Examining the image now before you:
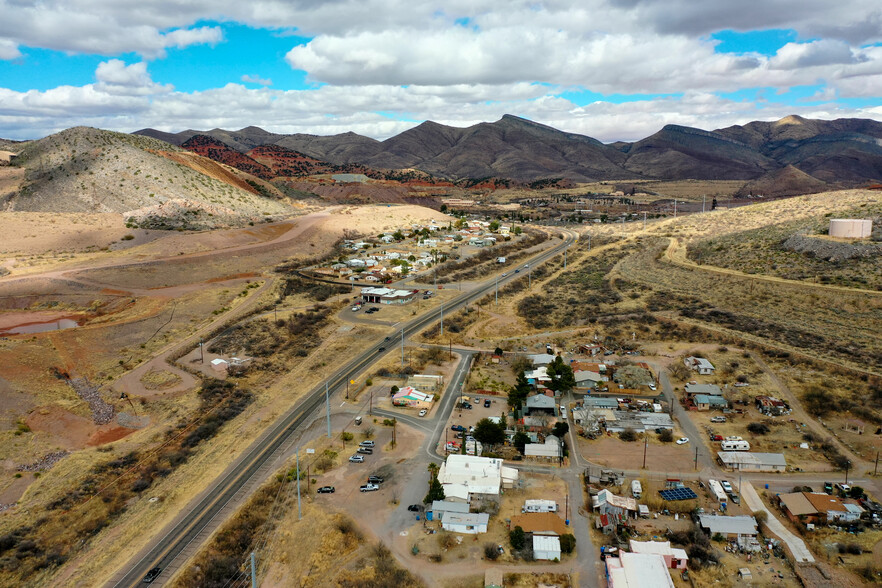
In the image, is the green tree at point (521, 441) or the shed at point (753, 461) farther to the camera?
the green tree at point (521, 441)

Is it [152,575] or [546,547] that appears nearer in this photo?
[152,575]

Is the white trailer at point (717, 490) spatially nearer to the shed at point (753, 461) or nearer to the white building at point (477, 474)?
the shed at point (753, 461)

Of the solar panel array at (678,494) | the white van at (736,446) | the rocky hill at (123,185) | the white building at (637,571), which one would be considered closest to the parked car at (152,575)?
the white building at (637,571)

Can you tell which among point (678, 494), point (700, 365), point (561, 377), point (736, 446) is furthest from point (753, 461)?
point (561, 377)

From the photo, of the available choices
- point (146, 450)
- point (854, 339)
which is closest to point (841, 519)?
point (854, 339)

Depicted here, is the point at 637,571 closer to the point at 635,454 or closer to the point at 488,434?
the point at 635,454

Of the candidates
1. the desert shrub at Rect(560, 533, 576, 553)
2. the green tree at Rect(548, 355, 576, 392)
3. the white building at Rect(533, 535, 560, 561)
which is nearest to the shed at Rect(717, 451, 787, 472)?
the green tree at Rect(548, 355, 576, 392)

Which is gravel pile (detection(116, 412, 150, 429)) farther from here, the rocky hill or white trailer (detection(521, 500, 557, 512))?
the rocky hill
